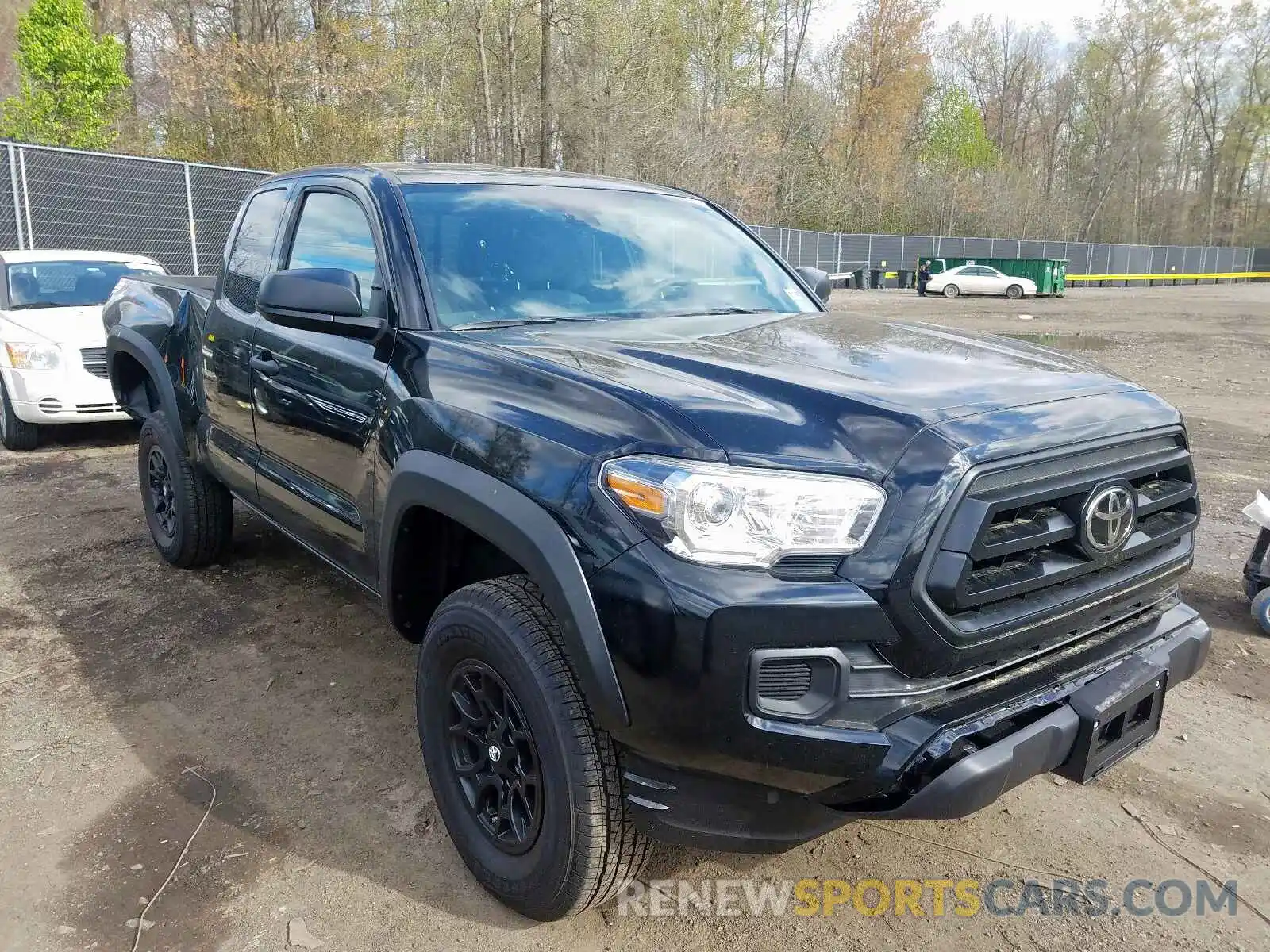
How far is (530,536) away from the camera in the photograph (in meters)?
2.16

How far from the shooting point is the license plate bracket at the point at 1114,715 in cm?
213

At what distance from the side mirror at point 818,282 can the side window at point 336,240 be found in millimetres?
1882

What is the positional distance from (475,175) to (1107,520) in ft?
8.04

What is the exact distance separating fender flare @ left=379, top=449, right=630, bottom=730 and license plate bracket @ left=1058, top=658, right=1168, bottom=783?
41.1 inches

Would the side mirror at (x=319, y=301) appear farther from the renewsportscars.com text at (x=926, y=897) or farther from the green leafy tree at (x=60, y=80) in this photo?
the green leafy tree at (x=60, y=80)

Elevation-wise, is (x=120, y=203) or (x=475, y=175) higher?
(x=120, y=203)

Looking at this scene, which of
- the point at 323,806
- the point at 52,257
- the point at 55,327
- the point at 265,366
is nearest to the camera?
the point at 323,806

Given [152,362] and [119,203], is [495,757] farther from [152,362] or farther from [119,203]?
[119,203]

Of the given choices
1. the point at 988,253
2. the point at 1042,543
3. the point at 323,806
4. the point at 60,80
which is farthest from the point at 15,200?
the point at 988,253

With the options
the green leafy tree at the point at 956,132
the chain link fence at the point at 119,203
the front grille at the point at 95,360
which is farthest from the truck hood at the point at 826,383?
the green leafy tree at the point at 956,132

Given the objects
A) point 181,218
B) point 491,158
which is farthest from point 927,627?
point 491,158

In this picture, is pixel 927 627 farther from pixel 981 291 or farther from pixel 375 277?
pixel 981 291

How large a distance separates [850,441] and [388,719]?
2.28 metres

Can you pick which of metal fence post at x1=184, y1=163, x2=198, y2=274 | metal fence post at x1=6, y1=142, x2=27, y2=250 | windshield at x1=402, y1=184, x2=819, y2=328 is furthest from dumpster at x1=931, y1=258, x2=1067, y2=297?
windshield at x1=402, y1=184, x2=819, y2=328
